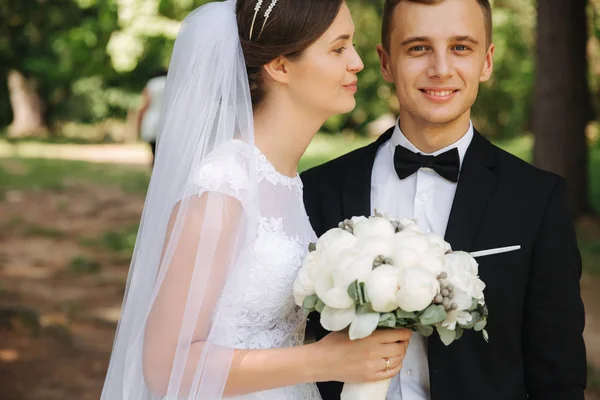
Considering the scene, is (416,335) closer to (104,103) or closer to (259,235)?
(259,235)

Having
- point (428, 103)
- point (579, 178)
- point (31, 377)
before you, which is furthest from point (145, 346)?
point (579, 178)

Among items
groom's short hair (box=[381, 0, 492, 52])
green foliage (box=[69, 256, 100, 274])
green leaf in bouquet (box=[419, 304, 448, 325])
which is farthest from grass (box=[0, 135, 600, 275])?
green leaf in bouquet (box=[419, 304, 448, 325])

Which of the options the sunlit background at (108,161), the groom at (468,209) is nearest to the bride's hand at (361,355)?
the groom at (468,209)

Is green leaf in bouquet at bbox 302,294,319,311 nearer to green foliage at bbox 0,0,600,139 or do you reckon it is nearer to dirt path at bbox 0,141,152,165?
green foliage at bbox 0,0,600,139

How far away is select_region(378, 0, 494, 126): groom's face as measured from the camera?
9.67 ft

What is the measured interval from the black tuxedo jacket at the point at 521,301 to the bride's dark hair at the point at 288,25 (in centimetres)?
81

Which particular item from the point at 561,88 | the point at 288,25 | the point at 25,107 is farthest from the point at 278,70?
the point at 25,107

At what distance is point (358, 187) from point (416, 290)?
0.92 m

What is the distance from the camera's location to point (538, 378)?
A: 9.46ft

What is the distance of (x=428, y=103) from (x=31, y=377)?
5045 millimetres

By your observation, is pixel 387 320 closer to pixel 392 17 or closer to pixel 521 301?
pixel 521 301

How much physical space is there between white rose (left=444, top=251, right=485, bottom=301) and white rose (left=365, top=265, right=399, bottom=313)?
0.18 meters

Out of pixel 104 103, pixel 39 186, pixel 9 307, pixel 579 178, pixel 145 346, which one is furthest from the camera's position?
pixel 104 103

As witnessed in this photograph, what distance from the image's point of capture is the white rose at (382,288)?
228 cm
